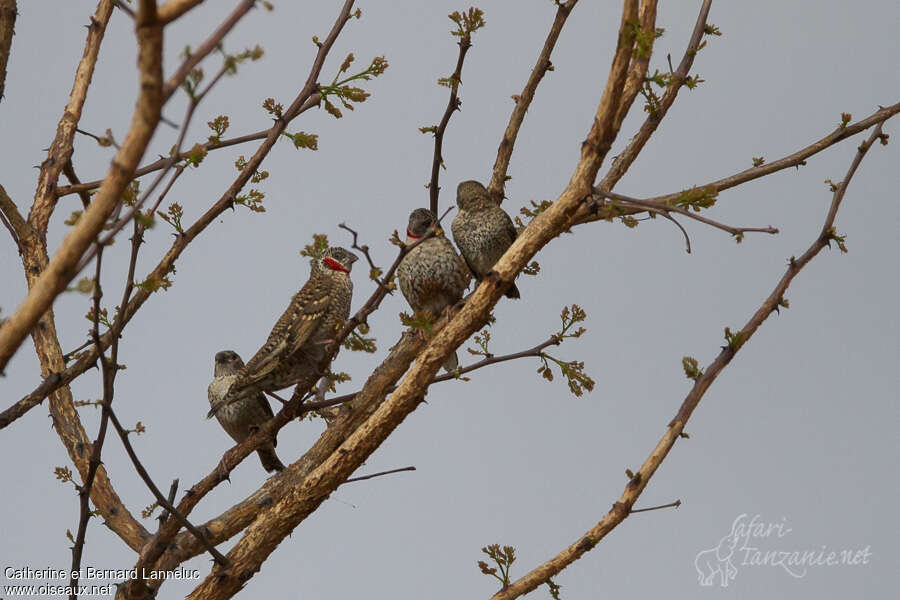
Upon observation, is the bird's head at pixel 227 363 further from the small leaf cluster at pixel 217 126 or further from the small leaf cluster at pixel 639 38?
the small leaf cluster at pixel 639 38

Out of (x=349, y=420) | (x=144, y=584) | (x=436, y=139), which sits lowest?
(x=144, y=584)

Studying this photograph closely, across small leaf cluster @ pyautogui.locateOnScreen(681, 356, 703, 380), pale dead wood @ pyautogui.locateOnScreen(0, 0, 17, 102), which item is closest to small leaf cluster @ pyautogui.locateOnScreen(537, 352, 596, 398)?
small leaf cluster @ pyautogui.locateOnScreen(681, 356, 703, 380)

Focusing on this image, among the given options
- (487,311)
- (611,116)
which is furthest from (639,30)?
(487,311)

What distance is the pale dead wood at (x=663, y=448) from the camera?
457cm

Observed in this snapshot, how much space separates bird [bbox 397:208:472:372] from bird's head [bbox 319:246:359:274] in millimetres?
981

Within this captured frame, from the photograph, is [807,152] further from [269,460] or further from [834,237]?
[269,460]

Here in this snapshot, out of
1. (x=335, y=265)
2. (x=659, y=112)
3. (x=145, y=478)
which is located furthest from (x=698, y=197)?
(x=335, y=265)

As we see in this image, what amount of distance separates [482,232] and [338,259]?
125 centimetres

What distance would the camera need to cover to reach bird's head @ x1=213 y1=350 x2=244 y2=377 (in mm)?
7789

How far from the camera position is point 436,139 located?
235 inches

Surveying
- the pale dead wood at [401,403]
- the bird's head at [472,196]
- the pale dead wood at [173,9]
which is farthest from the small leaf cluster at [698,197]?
the bird's head at [472,196]

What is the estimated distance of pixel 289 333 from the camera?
651 centimetres

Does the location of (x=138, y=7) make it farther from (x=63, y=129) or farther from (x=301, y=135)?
(x=63, y=129)

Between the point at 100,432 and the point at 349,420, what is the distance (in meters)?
1.28
